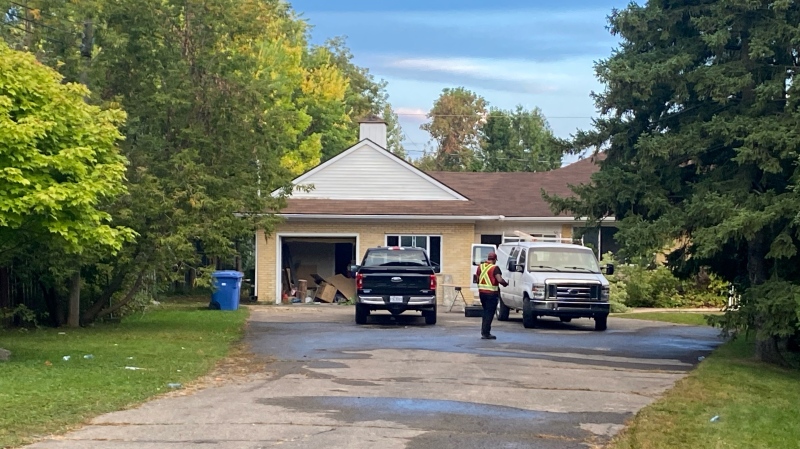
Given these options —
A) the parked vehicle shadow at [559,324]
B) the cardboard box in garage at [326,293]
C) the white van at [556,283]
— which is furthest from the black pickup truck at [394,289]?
the cardboard box in garage at [326,293]

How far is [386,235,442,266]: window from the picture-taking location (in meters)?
31.4

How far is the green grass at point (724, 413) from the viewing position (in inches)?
359

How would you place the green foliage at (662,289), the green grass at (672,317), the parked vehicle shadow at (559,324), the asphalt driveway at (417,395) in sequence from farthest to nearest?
the green foliage at (662,289) < the green grass at (672,317) < the parked vehicle shadow at (559,324) < the asphalt driveway at (417,395)

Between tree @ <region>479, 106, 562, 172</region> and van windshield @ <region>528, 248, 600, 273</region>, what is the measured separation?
132 ft

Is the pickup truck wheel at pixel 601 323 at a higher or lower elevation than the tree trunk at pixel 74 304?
lower

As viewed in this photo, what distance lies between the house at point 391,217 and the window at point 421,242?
0.03m

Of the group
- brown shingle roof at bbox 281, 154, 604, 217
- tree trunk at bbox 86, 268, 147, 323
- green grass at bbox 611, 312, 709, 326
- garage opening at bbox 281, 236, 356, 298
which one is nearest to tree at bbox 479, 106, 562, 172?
brown shingle roof at bbox 281, 154, 604, 217

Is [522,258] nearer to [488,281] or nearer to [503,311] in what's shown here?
[503,311]

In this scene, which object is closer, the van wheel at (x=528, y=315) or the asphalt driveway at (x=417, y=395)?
the asphalt driveway at (x=417, y=395)

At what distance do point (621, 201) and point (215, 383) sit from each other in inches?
298

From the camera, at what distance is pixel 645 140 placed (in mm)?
15641

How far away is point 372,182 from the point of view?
106 ft

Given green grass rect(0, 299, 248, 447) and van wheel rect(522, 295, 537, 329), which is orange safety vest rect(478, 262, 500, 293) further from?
green grass rect(0, 299, 248, 447)

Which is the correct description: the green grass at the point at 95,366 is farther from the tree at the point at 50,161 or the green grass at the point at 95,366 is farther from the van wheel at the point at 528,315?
the van wheel at the point at 528,315
